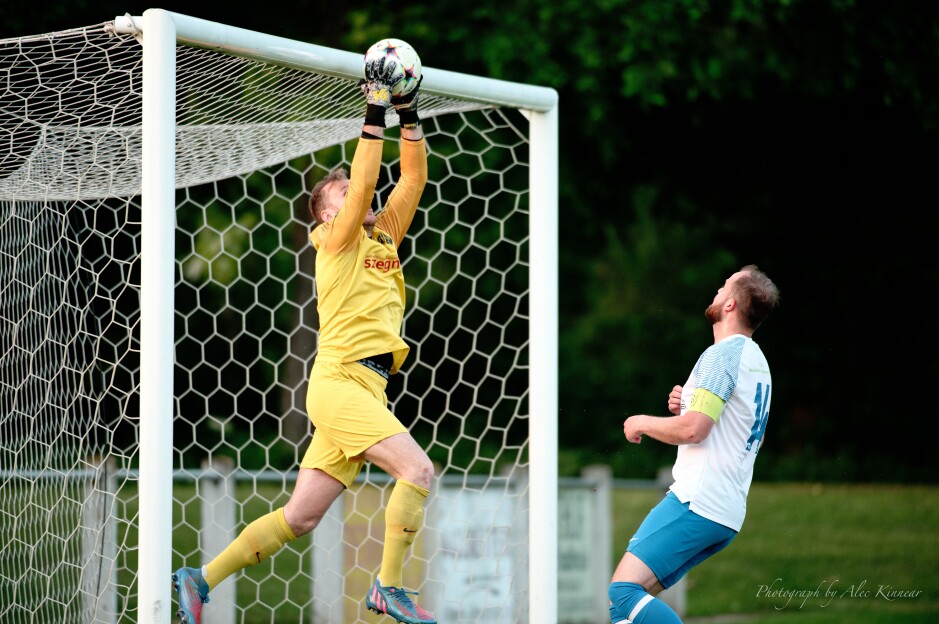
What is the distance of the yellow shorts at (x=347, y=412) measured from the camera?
4148mm

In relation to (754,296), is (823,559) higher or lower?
lower

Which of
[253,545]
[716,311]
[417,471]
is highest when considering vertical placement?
[716,311]

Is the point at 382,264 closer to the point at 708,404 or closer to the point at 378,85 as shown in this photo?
the point at 378,85

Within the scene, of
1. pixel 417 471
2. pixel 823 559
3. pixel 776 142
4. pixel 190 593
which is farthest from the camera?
pixel 776 142

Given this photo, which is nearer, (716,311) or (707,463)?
(707,463)

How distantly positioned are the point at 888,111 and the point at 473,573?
524 cm

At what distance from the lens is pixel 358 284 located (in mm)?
4324

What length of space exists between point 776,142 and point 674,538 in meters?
7.32

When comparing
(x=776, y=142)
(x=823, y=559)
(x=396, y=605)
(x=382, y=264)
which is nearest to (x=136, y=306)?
(x=382, y=264)

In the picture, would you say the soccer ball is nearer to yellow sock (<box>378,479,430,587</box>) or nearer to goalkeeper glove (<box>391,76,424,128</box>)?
goalkeeper glove (<box>391,76,424,128</box>)

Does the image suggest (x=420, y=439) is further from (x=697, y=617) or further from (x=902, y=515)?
(x=902, y=515)

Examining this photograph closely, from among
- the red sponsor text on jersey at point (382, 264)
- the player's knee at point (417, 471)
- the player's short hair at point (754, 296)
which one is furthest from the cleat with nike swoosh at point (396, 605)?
the player's short hair at point (754, 296)

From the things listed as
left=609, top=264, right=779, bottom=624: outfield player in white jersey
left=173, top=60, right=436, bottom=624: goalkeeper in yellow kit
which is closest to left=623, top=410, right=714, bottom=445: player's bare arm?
left=609, top=264, right=779, bottom=624: outfield player in white jersey

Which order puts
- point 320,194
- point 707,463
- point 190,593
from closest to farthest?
point 707,463 < point 190,593 < point 320,194
